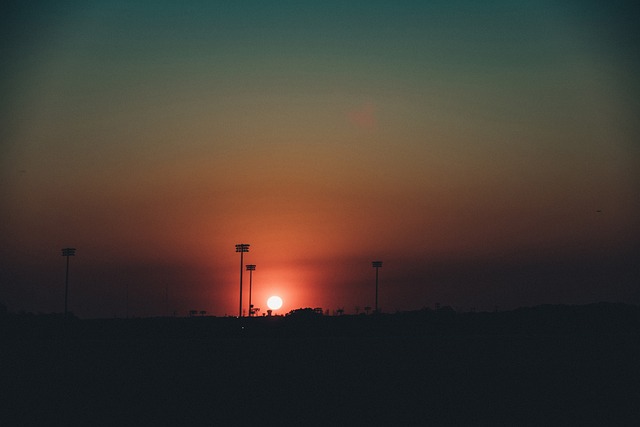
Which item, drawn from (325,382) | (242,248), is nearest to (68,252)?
(242,248)

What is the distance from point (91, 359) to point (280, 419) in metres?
33.8

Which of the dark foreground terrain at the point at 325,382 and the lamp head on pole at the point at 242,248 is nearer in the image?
the dark foreground terrain at the point at 325,382

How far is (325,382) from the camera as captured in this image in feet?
183

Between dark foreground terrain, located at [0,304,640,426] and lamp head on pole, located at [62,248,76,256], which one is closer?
dark foreground terrain, located at [0,304,640,426]

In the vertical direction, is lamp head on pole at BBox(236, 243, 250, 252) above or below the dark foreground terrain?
above

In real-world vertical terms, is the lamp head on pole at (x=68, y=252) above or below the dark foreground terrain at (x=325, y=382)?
above

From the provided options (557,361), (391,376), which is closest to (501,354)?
(557,361)

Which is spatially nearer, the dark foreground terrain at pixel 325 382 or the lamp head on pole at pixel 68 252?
the dark foreground terrain at pixel 325 382

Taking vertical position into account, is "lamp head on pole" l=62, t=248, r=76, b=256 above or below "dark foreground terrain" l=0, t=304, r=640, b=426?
above

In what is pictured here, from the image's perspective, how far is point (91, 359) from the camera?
7238 centimetres

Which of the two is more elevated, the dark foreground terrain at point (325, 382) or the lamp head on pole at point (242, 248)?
the lamp head on pole at point (242, 248)

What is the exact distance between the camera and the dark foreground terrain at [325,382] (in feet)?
144

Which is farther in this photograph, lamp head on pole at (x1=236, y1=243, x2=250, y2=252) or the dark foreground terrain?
lamp head on pole at (x1=236, y1=243, x2=250, y2=252)

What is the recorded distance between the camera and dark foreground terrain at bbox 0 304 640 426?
4378cm
